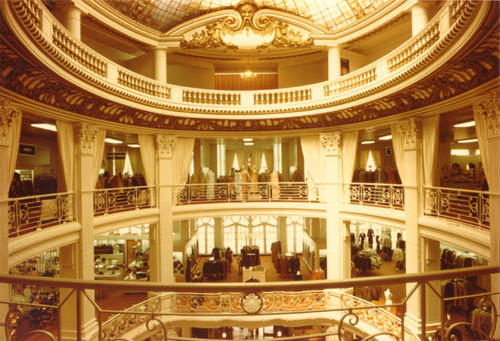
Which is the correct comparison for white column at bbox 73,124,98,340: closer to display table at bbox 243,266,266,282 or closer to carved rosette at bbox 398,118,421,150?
display table at bbox 243,266,266,282

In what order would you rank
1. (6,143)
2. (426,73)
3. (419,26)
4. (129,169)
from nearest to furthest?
(6,143) → (426,73) → (419,26) → (129,169)

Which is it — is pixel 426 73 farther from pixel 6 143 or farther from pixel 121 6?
pixel 121 6

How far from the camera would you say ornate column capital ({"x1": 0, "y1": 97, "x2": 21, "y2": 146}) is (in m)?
6.31

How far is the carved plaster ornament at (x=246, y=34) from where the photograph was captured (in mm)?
12330

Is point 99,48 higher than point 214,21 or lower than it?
lower

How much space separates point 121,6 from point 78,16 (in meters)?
2.12

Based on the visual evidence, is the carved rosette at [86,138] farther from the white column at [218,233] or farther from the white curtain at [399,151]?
the white column at [218,233]

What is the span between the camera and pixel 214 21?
12375mm

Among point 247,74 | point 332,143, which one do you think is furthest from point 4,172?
point 332,143

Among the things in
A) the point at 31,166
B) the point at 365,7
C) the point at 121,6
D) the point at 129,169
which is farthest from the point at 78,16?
the point at 129,169

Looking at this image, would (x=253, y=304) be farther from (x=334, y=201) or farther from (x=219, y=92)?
(x=219, y=92)

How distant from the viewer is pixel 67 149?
8.69 meters

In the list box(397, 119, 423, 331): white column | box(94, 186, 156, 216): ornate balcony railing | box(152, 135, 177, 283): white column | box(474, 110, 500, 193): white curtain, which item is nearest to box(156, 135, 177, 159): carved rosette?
box(152, 135, 177, 283): white column

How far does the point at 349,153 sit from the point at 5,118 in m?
9.65
